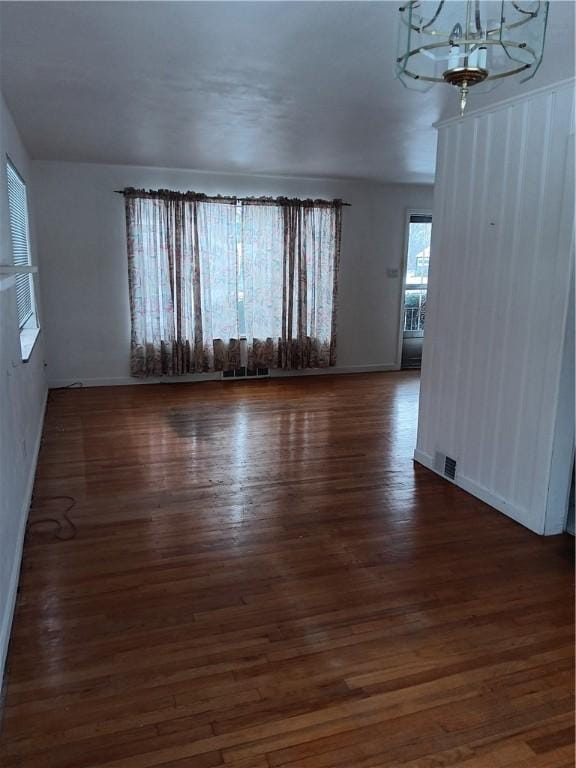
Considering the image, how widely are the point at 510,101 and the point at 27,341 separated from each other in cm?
373

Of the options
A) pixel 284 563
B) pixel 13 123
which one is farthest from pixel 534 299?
pixel 13 123

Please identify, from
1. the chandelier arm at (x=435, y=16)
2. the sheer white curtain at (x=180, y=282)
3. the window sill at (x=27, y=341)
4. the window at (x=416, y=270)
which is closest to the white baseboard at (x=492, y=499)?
the chandelier arm at (x=435, y=16)

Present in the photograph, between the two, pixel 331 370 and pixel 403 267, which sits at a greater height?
pixel 403 267

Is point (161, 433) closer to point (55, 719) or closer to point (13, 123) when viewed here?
point (13, 123)

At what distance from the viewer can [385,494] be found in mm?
3715

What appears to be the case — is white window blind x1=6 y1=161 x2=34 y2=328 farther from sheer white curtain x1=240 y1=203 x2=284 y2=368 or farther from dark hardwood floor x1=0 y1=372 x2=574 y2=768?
sheer white curtain x1=240 y1=203 x2=284 y2=368

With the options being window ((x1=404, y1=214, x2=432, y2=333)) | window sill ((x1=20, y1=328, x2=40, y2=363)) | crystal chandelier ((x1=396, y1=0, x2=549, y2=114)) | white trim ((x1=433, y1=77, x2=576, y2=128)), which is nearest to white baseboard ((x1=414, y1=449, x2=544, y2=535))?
white trim ((x1=433, y1=77, x2=576, y2=128))

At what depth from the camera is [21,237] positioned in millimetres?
4695

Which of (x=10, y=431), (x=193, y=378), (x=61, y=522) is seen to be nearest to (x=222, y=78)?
(x=10, y=431)

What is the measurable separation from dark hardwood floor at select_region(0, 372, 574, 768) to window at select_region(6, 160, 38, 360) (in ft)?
3.58

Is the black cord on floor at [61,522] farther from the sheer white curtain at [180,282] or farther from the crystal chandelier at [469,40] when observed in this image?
the sheer white curtain at [180,282]

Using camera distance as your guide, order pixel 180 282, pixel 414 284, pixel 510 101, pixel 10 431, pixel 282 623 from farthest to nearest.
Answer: pixel 414 284, pixel 180 282, pixel 510 101, pixel 10 431, pixel 282 623

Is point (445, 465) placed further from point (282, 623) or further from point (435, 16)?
point (435, 16)

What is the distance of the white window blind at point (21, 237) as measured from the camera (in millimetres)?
4102
